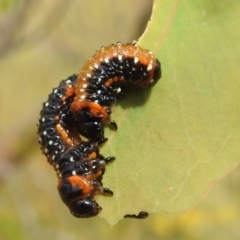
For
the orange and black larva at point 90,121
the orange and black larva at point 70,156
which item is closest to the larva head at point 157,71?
the orange and black larva at point 90,121

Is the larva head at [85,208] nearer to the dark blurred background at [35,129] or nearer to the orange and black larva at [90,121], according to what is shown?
the orange and black larva at [90,121]

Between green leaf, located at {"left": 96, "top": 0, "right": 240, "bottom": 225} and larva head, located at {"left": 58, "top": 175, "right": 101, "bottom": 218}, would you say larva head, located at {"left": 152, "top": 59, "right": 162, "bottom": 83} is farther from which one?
larva head, located at {"left": 58, "top": 175, "right": 101, "bottom": 218}

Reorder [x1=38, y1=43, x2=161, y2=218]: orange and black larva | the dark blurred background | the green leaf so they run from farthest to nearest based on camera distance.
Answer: the dark blurred background → [x1=38, y1=43, x2=161, y2=218]: orange and black larva → the green leaf

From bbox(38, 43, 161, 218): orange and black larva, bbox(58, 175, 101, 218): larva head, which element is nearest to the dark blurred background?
bbox(38, 43, 161, 218): orange and black larva

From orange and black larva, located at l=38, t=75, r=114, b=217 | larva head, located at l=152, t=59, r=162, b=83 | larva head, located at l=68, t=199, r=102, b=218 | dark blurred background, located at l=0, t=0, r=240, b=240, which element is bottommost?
larva head, located at l=68, t=199, r=102, b=218

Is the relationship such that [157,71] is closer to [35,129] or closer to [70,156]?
[70,156]

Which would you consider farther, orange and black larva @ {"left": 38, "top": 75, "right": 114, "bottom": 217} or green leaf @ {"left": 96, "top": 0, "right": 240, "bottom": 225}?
orange and black larva @ {"left": 38, "top": 75, "right": 114, "bottom": 217}
